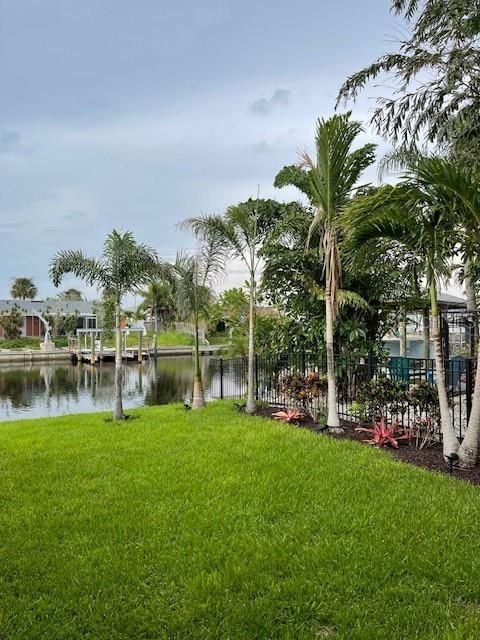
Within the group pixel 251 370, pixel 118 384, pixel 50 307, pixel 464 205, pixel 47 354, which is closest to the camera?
pixel 464 205

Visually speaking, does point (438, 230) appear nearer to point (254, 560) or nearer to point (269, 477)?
point (269, 477)

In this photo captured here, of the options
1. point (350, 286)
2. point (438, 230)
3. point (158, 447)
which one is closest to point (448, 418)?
point (438, 230)

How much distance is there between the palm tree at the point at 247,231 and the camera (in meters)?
8.91

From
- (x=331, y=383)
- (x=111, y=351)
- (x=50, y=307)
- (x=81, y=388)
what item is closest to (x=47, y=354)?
(x=111, y=351)

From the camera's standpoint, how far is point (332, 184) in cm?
662

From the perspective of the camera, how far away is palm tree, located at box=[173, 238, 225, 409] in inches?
390

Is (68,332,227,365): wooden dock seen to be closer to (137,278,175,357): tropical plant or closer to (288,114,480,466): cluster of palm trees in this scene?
(137,278,175,357): tropical plant

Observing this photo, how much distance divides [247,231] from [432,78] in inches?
160

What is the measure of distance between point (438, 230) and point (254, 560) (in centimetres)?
382

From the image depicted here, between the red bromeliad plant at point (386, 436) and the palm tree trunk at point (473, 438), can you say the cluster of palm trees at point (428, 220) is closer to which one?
the palm tree trunk at point (473, 438)

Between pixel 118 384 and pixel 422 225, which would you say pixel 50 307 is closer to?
pixel 118 384

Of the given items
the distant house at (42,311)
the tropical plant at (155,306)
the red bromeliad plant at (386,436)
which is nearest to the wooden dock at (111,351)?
the tropical plant at (155,306)

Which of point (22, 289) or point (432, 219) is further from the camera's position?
point (22, 289)

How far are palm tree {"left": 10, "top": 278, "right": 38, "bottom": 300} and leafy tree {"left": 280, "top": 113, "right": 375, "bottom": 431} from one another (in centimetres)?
5562
